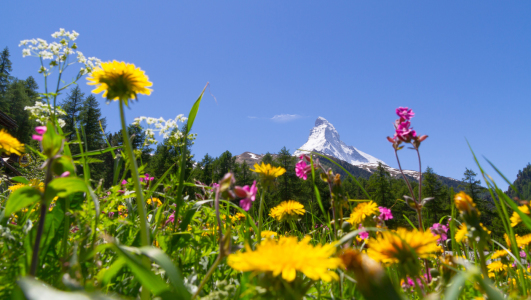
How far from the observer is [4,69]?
38719 mm

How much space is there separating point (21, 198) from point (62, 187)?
12 cm

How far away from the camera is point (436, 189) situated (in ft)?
118

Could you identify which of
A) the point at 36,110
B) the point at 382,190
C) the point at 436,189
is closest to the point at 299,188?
the point at 382,190

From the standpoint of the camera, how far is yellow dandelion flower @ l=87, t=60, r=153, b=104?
3.07 ft

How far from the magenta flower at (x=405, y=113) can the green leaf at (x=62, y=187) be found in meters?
1.81

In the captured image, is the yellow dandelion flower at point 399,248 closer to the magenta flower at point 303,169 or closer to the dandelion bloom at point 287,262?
the dandelion bloom at point 287,262

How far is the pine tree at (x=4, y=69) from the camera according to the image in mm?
36656

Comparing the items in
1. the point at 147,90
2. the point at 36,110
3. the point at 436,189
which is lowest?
the point at 147,90

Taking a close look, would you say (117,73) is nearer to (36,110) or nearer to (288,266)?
(288,266)

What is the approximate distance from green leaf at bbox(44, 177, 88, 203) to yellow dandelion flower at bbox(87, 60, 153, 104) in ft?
1.16

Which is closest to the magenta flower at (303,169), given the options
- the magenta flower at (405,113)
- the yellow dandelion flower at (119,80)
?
the magenta flower at (405,113)

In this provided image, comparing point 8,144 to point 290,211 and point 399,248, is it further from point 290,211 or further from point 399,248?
point 290,211

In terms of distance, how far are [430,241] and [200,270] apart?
879 millimetres

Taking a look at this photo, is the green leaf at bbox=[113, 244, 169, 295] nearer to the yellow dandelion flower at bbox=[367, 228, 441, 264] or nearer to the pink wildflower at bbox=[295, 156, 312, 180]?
the yellow dandelion flower at bbox=[367, 228, 441, 264]
